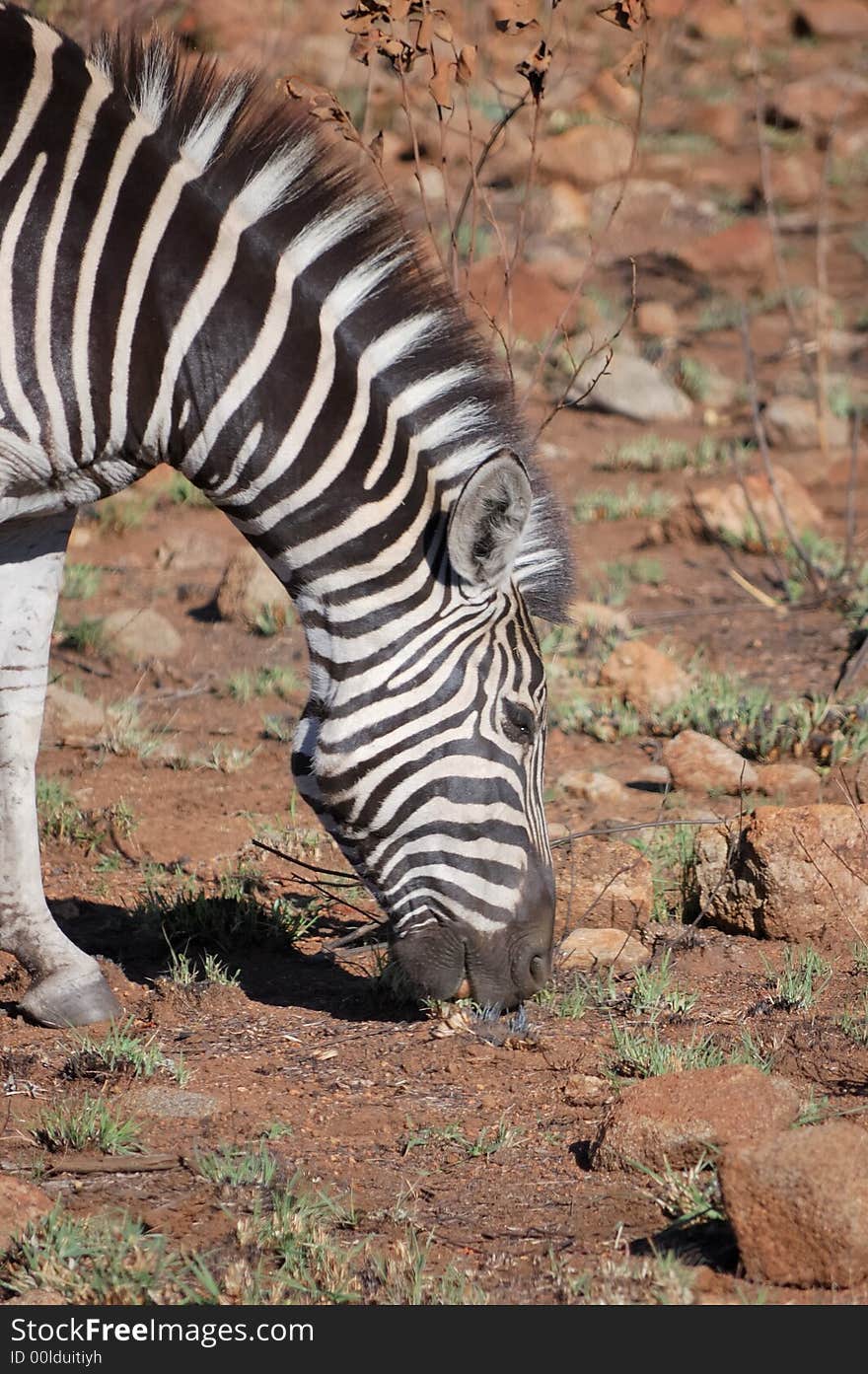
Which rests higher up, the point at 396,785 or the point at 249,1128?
the point at 396,785

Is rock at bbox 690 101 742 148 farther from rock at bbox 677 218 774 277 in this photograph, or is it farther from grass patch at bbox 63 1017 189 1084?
grass patch at bbox 63 1017 189 1084

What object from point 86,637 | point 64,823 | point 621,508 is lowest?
point 64,823

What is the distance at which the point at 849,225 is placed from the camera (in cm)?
1559

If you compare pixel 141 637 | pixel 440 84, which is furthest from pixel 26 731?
pixel 141 637

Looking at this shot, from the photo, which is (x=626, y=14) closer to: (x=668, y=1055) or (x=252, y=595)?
(x=668, y=1055)

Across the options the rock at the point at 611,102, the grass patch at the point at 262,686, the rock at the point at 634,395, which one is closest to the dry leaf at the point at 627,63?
the grass patch at the point at 262,686

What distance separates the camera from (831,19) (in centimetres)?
2052

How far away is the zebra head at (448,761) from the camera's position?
12.5 feet

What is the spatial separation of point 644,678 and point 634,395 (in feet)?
16.6

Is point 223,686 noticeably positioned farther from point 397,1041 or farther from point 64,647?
point 397,1041

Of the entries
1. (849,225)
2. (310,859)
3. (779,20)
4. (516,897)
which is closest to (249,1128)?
(516,897)

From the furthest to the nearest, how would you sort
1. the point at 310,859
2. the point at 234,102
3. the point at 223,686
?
the point at 223,686
the point at 310,859
the point at 234,102

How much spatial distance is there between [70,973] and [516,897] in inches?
51.1

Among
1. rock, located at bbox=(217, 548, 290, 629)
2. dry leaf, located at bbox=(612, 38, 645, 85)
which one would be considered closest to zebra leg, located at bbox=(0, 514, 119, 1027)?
dry leaf, located at bbox=(612, 38, 645, 85)
